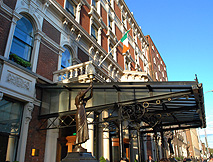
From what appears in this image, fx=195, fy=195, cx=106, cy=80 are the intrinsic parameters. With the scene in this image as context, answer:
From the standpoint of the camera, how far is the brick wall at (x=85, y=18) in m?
18.4

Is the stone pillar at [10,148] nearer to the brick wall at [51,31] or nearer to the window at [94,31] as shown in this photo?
the brick wall at [51,31]

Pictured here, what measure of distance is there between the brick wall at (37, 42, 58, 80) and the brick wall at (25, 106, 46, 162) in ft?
7.70

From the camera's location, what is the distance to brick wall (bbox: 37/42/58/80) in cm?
1225

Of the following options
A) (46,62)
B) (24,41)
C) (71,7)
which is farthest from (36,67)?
(71,7)

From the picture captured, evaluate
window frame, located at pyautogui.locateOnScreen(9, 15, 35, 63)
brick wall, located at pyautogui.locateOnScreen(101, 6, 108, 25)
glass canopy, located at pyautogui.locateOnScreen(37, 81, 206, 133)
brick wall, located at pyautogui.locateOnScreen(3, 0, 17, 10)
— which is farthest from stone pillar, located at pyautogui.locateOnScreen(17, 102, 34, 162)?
brick wall, located at pyautogui.locateOnScreen(101, 6, 108, 25)

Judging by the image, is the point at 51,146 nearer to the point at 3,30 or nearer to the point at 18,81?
the point at 18,81

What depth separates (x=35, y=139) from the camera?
10.6 m

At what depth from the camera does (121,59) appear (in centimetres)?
2639

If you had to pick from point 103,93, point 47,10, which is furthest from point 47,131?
point 47,10

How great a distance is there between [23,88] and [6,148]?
307 centimetres

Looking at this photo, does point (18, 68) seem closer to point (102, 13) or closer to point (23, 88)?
point (23, 88)

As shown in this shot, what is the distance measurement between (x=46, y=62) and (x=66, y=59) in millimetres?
2758

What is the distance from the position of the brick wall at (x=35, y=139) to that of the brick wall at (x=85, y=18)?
10107 mm

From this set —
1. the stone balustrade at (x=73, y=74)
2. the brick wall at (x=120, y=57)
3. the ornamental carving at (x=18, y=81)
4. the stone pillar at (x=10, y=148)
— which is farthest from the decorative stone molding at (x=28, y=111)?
the brick wall at (x=120, y=57)
